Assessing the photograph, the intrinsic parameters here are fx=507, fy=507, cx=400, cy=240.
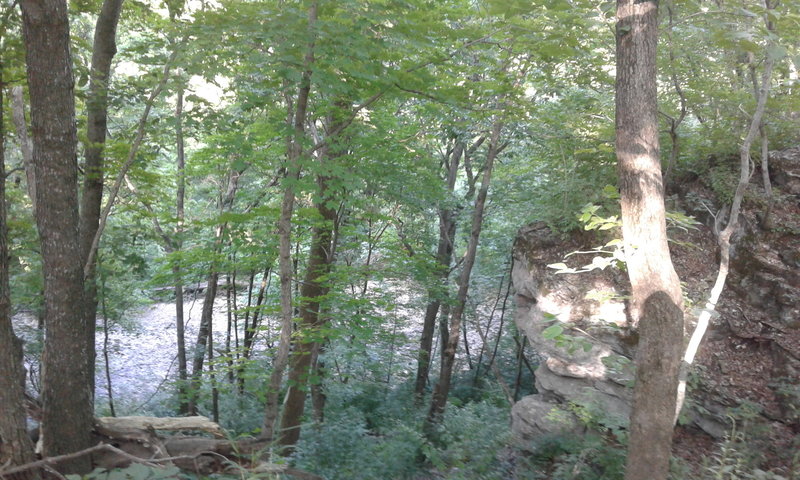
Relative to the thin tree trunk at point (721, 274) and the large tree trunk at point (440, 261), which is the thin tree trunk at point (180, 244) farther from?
the thin tree trunk at point (721, 274)

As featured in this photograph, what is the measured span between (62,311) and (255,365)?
147 inches

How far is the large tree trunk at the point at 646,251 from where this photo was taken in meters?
3.67

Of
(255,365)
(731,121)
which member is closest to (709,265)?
(731,121)

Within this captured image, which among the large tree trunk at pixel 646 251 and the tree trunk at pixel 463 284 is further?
the tree trunk at pixel 463 284

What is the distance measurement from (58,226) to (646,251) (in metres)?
4.47

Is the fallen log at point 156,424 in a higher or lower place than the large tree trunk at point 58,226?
lower

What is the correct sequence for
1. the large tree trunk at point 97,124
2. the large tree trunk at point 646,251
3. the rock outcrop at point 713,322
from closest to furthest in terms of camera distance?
the large tree trunk at point 646,251 → the large tree trunk at point 97,124 → the rock outcrop at point 713,322

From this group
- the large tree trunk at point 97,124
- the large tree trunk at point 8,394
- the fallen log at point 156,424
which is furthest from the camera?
the large tree trunk at point 97,124

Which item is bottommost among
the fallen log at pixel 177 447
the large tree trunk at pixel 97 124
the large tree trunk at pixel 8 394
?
the fallen log at pixel 177 447

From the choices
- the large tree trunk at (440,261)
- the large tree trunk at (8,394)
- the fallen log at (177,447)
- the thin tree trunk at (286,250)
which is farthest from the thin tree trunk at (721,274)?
the large tree trunk at (440,261)

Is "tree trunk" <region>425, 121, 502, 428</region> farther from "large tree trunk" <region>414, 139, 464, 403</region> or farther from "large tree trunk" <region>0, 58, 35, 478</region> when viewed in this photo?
"large tree trunk" <region>0, 58, 35, 478</region>

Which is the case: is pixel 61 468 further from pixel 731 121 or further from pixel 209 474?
pixel 731 121

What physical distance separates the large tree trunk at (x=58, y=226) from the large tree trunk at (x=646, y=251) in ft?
14.0

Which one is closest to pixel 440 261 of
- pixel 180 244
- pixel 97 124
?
pixel 180 244
